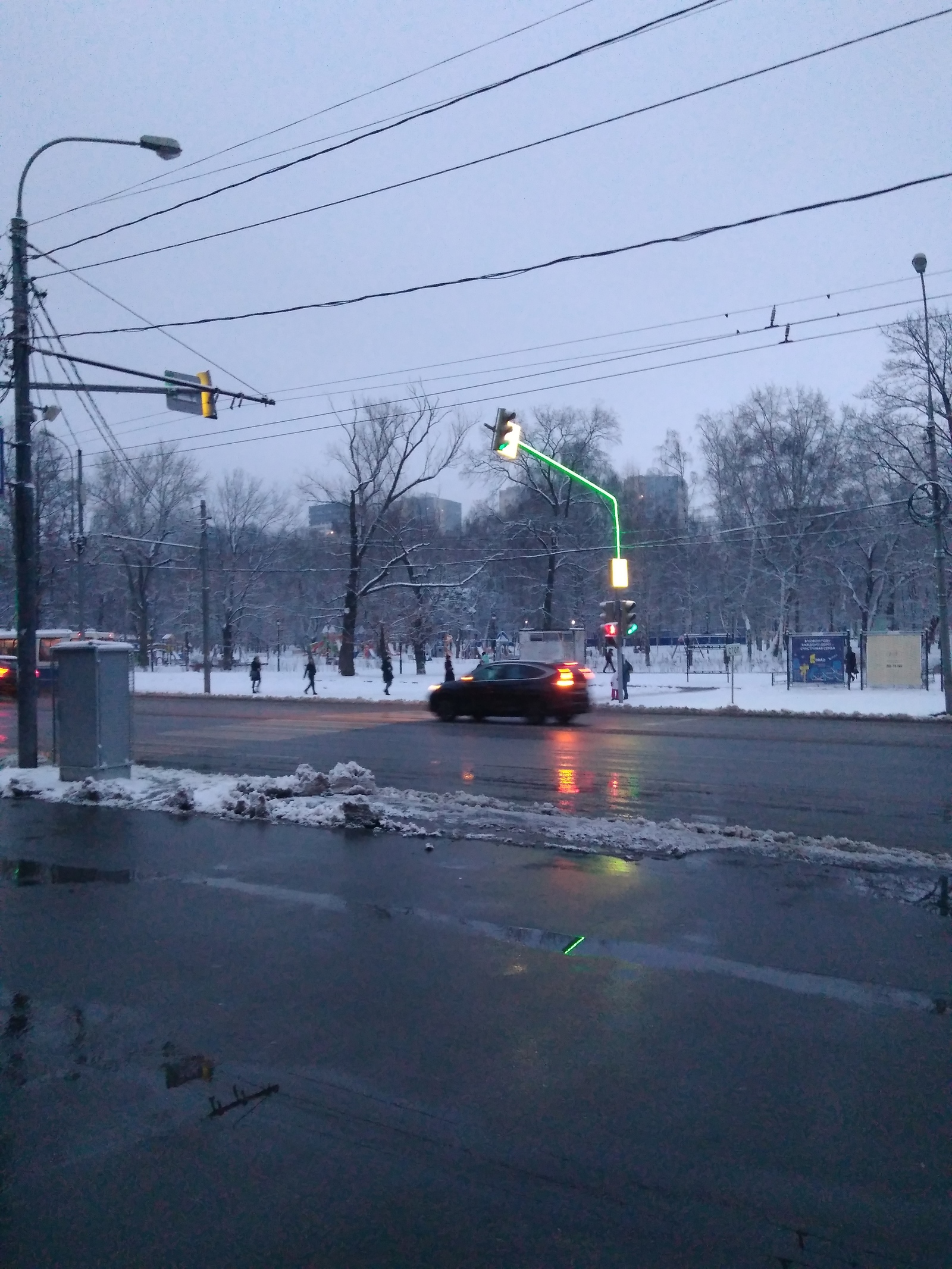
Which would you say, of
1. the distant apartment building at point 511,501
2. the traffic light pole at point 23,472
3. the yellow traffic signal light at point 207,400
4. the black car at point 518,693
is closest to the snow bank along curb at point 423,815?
the traffic light pole at point 23,472

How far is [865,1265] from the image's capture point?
10.5 feet

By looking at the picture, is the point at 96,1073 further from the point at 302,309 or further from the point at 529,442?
the point at 529,442

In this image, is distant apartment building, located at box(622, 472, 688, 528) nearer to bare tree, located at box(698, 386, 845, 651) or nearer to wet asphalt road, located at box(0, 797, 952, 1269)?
bare tree, located at box(698, 386, 845, 651)

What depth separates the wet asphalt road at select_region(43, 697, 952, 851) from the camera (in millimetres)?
11898

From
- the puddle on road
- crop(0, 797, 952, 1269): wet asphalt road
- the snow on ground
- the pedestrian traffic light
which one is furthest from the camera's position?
the snow on ground

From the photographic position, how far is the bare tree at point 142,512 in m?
60.6

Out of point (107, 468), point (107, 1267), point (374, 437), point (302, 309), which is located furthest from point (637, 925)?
point (107, 468)

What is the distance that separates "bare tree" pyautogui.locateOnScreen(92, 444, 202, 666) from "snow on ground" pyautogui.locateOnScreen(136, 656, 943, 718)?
691 cm

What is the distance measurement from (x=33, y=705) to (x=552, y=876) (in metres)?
9.10

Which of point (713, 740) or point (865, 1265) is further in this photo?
point (713, 740)

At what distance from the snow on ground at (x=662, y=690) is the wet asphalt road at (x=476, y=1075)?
21843 mm

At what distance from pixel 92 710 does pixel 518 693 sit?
532 inches

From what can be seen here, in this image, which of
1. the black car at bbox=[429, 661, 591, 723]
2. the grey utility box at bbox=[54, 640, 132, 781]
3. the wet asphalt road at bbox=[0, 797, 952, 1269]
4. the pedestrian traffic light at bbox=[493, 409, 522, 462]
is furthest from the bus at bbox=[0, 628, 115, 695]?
the wet asphalt road at bbox=[0, 797, 952, 1269]

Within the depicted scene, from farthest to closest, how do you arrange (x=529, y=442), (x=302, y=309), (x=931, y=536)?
(x=529, y=442)
(x=931, y=536)
(x=302, y=309)
